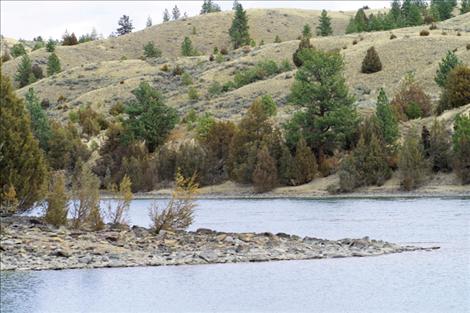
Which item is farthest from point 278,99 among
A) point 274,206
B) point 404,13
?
point 404,13

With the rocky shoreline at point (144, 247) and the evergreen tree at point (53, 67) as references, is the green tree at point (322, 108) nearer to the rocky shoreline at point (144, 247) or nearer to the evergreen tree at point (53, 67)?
the rocky shoreline at point (144, 247)

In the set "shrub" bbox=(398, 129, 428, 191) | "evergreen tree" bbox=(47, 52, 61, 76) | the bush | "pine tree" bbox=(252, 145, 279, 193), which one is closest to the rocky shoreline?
"shrub" bbox=(398, 129, 428, 191)

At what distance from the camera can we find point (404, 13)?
12888 centimetres

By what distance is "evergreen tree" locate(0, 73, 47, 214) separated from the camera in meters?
34.4

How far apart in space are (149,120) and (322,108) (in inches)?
637

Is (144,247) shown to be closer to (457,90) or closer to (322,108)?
(322,108)

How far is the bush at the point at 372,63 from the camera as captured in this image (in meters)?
92.9

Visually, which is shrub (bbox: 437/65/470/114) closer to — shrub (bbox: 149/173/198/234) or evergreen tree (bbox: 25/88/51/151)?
evergreen tree (bbox: 25/88/51/151)

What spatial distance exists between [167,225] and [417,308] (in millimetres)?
Answer: 14435

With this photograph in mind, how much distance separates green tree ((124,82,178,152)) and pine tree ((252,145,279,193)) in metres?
15.2

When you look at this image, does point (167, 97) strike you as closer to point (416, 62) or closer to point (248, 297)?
point (416, 62)

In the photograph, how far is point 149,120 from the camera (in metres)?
81.8

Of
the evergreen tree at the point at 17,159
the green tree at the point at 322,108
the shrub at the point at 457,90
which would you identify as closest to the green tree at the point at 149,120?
the green tree at the point at 322,108

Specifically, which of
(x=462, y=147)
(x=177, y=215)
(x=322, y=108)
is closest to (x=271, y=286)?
(x=177, y=215)
